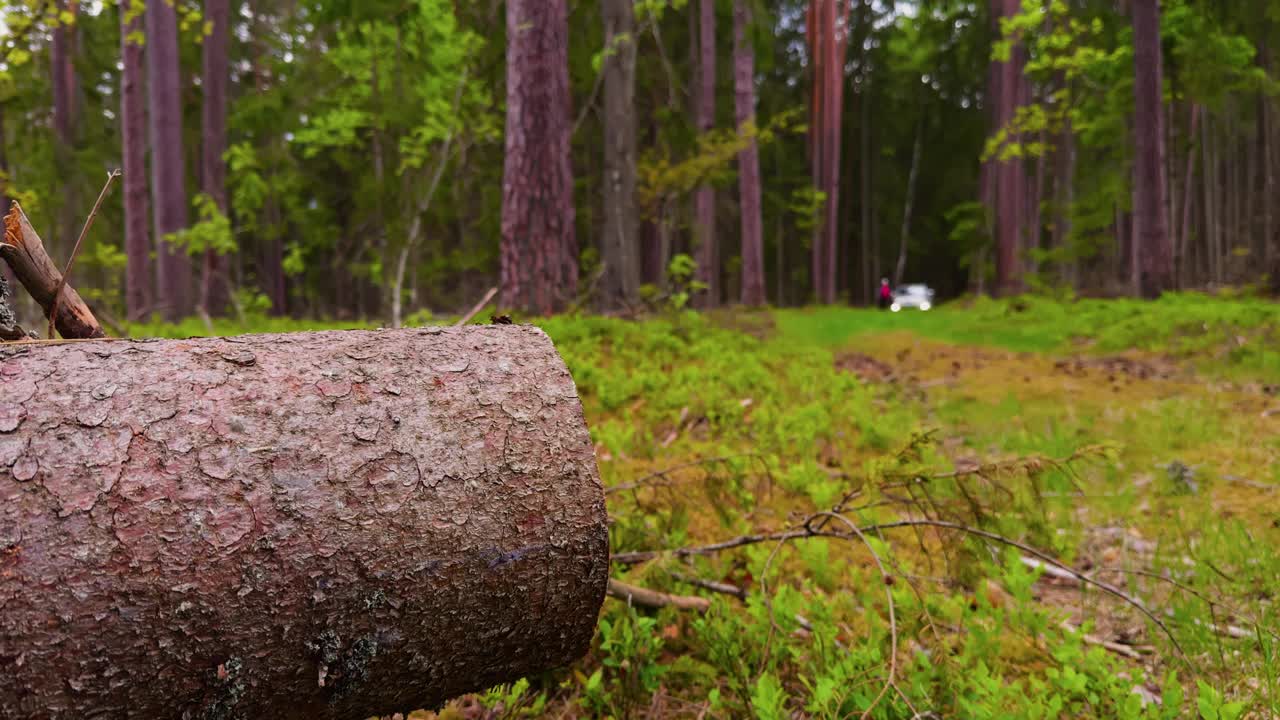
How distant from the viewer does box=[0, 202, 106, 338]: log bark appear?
5.21 ft

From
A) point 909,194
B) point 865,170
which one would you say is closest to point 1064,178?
point 865,170

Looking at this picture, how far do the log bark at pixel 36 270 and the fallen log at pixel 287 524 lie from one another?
0.32 metres

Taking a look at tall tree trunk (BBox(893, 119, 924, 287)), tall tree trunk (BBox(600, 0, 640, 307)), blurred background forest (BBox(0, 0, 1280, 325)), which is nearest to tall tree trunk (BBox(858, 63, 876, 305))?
blurred background forest (BBox(0, 0, 1280, 325))

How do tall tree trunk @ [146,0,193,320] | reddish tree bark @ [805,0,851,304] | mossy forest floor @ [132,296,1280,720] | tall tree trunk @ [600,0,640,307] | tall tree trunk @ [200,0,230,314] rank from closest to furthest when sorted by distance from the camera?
mossy forest floor @ [132,296,1280,720], tall tree trunk @ [600,0,640,307], tall tree trunk @ [146,0,193,320], tall tree trunk @ [200,0,230,314], reddish tree bark @ [805,0,851,304]

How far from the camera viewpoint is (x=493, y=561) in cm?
155

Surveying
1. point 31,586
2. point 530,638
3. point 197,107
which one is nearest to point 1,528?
point 31,586

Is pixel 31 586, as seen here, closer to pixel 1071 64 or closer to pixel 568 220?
pixel 568 220

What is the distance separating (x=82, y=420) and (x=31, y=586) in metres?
0.29

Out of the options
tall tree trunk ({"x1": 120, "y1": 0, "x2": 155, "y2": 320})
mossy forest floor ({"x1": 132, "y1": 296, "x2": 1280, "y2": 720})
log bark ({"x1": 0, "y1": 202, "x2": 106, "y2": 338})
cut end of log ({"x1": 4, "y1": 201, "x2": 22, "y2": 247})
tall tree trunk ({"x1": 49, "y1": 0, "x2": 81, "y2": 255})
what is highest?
tall tree trunk ({"x1": 49, "y1": 0, "x2": 81, "y2": 255})

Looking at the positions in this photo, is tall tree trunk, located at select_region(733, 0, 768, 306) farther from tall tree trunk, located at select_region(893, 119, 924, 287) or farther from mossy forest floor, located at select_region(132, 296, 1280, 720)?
tall tree trunk, located at select_region(893, 119, 924, 287)

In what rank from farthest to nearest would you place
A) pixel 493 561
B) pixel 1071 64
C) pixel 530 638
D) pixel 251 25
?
pixel 251 25, pixel 1071 64, pixel 530 638, pixel 493 561

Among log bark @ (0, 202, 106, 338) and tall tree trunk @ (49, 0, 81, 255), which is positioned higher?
tall tree trunk @ (49, 0, 81, 255)

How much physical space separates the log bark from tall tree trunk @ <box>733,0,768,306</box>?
15.1 m

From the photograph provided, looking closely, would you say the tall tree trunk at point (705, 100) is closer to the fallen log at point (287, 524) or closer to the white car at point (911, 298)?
the white car at point (911, 298)
